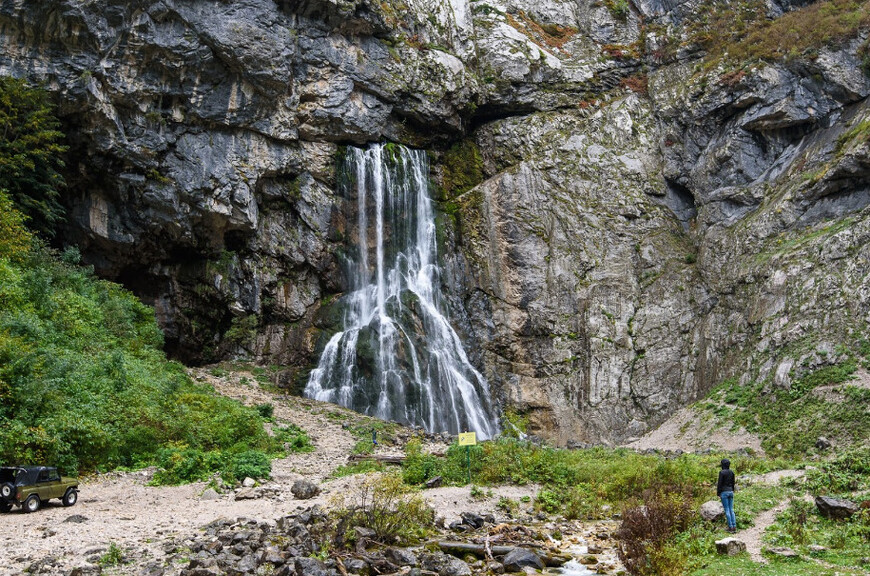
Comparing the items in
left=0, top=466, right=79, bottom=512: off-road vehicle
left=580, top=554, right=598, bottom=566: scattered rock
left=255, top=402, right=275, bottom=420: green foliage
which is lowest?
left=580, top=554, right=598, bottom=566: scattered rock

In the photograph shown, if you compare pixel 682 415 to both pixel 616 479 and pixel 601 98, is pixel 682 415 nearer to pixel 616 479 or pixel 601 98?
pixel 616 479

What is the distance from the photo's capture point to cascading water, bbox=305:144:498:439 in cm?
2858

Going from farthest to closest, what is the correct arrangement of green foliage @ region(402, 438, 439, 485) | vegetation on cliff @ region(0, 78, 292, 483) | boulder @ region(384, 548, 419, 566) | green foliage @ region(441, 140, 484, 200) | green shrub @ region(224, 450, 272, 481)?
1. green foliage @ region(441, 140, 484, 200)
2. green foliage @ region(402, 438, 439, 485)
3. green shrub @ region(224, 450, 272, 481)
4. vegetation on cliff @ region(0, 78, 292, 483)
5. boulder @ region(384, 548, 419, 566)

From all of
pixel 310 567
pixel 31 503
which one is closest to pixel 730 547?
pixel 310 567

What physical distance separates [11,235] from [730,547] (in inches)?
917

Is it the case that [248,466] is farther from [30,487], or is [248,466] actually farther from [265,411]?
[265,411]

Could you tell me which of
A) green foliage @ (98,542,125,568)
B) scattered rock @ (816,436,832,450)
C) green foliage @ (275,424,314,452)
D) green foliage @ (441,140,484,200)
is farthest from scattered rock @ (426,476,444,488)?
green foliage @ (441,140,484,200)

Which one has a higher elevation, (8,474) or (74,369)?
(74,369)

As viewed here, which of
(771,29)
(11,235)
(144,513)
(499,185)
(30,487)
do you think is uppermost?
(771,29)

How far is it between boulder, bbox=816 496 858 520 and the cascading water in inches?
731

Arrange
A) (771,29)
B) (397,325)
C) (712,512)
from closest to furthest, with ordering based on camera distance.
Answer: (712,512) → (397,325) → (771,29)

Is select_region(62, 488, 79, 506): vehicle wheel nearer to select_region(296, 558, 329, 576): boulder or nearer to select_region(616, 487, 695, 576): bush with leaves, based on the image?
select_region(296, 558, 329, 576): boulder

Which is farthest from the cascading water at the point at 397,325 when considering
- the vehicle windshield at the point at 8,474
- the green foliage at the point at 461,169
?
the vehicle windshield at the point at 8,474

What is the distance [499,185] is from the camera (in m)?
35.2
